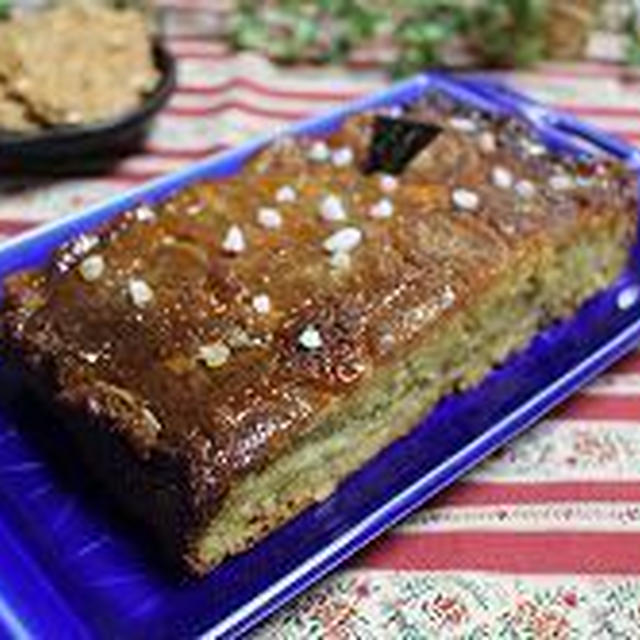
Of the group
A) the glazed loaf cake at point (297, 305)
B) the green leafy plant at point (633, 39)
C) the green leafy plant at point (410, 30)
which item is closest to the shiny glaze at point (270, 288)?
the glazed loaf cake at point (297, 305)

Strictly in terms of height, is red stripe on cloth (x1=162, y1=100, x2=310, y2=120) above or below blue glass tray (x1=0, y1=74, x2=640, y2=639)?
above

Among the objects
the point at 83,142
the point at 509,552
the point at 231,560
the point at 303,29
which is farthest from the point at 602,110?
the point at 231,560

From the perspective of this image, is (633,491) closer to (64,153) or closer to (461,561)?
(461,561)

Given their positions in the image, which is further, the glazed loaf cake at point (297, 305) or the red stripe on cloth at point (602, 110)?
the red stripe on cloth at point (602, 110)

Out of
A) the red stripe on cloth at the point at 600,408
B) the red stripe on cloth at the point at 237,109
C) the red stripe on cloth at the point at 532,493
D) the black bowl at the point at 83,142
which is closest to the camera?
the red stripe on cloth at the point at 532,493

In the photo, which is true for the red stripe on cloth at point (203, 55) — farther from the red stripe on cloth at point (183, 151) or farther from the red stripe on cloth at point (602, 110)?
the red stripe on cloth at point (602, 110)

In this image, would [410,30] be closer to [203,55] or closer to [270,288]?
[203,55]

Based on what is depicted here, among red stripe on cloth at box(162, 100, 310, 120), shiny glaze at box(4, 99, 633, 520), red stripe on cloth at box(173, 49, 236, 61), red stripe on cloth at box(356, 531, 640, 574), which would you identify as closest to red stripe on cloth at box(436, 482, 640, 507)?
red stripe on cloth at box(356, 531, 640, 574)

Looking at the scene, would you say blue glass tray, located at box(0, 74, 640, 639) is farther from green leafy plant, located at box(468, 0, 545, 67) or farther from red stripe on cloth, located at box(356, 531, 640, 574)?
A: green leafy plant, located at box(468, 0, 545, 67)
